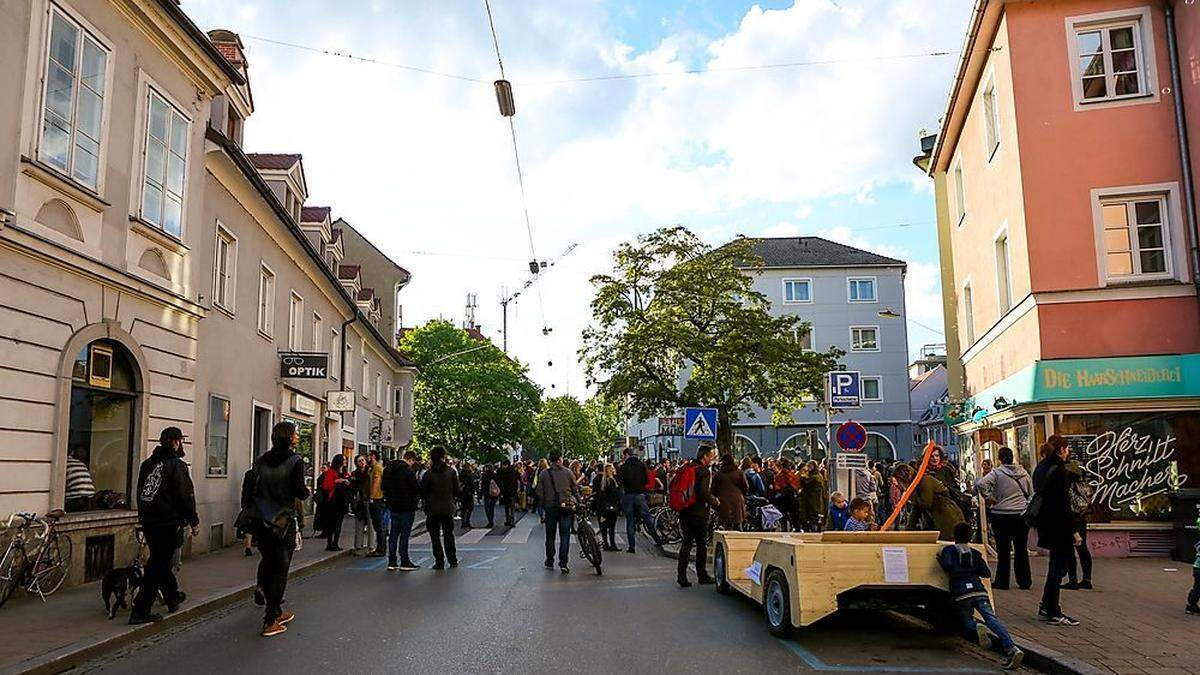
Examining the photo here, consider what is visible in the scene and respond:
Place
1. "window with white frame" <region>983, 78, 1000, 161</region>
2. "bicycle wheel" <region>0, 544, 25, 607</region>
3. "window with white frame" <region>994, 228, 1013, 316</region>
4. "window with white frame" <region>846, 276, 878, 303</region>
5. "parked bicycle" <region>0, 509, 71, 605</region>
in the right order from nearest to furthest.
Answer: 1. "bicycle wheel" <region>0, 544, 25, 607</region>
2. "parked bicycle" <region>0, 509, 71, 605</region>
3. "window with white frame" <region>983, 78, 1000, 161</region>
4. "window with white frame" <region>994, 228, 1013, 316</region>
5. "window with white frame" <region>846, 276, 878, 303</region>

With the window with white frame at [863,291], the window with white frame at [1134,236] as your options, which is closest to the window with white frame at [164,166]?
the window with white frame at [1134,236]

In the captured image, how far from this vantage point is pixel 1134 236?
15641mm

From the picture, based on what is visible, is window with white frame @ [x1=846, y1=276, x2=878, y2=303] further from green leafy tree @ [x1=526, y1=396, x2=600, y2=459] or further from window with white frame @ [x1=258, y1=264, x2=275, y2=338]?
green leafy tree @ [x1=526, y1=396, x2=600, y2=459]

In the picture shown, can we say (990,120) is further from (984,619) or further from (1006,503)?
(984,619)

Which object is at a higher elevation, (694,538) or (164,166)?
(164,166)

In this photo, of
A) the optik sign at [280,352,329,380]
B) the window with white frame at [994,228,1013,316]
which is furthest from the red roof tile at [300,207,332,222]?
the window with white frame at [994,228,1013,316]

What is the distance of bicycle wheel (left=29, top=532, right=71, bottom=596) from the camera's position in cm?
988

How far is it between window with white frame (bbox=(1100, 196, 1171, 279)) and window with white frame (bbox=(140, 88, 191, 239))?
1423cm

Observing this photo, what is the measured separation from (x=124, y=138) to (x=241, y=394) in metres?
6.56

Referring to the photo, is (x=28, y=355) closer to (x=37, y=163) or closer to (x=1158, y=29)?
(x=37, y=163)

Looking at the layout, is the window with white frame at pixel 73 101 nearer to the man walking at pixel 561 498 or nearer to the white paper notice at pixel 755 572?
the man walking at pixel 561 498

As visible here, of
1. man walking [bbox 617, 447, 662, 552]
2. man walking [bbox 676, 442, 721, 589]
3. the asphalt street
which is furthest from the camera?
man walking [bbox 617, 447, 662, 552]

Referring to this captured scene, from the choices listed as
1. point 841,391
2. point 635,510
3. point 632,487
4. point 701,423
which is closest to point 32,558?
point 632,487

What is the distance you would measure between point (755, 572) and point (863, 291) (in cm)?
5171
